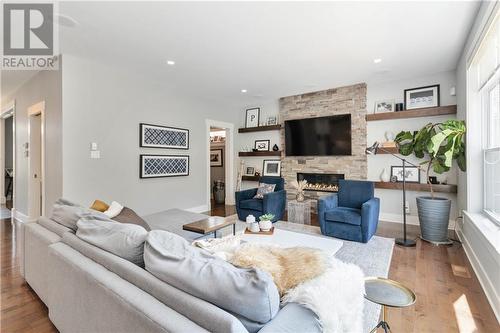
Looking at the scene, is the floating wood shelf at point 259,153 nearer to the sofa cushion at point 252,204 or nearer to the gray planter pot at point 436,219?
the sofa cushion at point 252,204

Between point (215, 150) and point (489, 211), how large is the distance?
6.54 meters

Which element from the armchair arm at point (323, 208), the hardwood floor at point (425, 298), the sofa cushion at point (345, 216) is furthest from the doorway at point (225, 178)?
the hardwood floor at point (425, 298)

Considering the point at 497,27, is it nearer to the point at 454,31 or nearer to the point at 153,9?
the point at 454,31

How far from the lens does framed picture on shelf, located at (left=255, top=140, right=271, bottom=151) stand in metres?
6.24

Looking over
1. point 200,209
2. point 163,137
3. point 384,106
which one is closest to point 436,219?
point 384,106

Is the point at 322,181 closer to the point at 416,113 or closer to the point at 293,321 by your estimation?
the point at 416,113

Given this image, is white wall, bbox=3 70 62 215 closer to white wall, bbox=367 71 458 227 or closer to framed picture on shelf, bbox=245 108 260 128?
framed picture on shelf, bbox=245 108 260 128

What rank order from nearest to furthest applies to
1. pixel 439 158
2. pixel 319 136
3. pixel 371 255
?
pixel 371 255
pixel 439 158
pixel 319 136

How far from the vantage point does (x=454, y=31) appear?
287 centimetres

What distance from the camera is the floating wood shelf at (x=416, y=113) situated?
13.2 feet

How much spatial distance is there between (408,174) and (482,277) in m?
2.35

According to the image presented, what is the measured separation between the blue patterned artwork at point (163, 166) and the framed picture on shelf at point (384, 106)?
3.92 m

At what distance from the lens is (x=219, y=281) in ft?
3.12

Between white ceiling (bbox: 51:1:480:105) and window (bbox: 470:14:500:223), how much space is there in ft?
1.14
